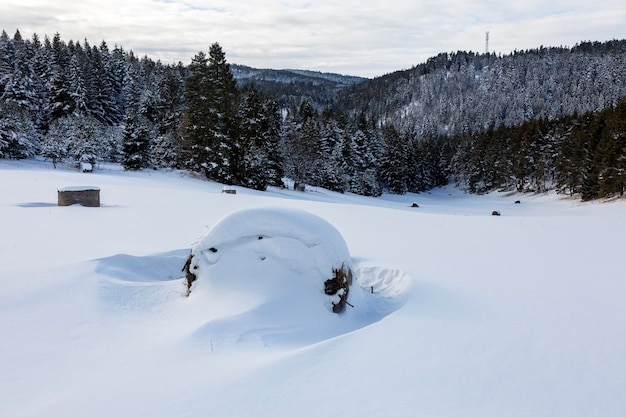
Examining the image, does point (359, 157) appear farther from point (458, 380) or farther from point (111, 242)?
point (458, 380)

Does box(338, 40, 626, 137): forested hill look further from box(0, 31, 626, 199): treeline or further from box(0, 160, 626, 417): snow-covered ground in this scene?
box(0, 160, 626, 417): snow-covered ground

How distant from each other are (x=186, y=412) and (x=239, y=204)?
1277 centimetres

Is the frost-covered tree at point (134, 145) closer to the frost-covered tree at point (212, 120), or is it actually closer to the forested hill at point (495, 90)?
the frost-covered tree at point (212, 120)

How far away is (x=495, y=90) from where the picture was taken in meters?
147

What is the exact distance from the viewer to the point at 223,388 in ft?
10.3

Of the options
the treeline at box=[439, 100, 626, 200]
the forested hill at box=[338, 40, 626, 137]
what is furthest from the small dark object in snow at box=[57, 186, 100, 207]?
the forested hill at box=[338, 40, 626, 137]

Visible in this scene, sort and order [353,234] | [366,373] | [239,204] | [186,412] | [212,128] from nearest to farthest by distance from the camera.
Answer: [186,412]
[366,373]
[353,234]
[239,204]
[212,128]

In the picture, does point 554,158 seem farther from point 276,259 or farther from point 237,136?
point 276,259

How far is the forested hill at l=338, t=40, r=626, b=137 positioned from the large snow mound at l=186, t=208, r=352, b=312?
115 meters

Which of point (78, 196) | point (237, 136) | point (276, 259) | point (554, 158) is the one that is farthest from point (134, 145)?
point (554, 158)

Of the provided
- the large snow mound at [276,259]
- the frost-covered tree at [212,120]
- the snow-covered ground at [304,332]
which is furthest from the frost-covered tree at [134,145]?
the large snow mound at [276,259]

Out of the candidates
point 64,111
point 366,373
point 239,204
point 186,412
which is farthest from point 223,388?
point 64,111

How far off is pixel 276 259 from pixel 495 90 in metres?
163

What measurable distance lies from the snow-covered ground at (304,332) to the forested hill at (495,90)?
373 feet
